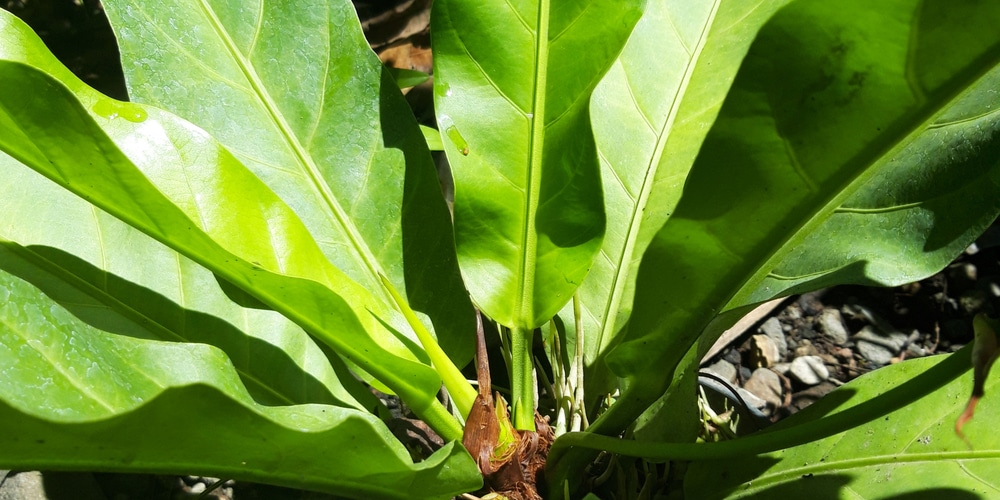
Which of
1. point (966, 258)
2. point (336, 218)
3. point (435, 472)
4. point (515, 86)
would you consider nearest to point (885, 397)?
point (435, 472)

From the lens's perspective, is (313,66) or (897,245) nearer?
(897,245)

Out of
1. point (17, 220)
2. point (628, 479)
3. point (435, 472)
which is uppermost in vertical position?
point (17, 220)

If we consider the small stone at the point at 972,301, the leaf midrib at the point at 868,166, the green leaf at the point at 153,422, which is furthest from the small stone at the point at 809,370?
the green leaf at the point at 153,422

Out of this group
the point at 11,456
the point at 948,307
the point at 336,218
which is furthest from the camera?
the point at 948,307

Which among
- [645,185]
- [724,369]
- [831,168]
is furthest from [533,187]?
[724,369]

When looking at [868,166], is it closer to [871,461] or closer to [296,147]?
[871,461]

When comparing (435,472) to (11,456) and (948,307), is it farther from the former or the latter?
(948,307)

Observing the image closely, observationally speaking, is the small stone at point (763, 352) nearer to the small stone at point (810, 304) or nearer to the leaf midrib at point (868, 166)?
the small stone at point (810, 304)

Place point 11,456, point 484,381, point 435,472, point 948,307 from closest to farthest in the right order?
1. point 11,456
2. point 435,472
3. point 484,381
4. point 948,307
